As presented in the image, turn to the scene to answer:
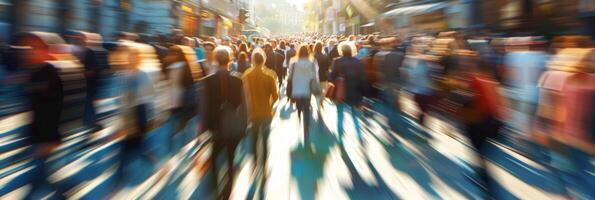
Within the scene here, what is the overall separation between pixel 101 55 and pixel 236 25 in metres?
60.3

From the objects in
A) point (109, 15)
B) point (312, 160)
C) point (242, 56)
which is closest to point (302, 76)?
point (312, 160)

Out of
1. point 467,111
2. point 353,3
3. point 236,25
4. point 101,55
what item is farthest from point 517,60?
point 236,25

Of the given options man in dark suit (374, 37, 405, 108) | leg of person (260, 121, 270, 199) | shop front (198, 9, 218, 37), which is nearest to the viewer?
leg of person (260, 121, 270, 199)

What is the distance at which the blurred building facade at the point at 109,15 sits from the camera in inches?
733

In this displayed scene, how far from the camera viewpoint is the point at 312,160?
7.00 m

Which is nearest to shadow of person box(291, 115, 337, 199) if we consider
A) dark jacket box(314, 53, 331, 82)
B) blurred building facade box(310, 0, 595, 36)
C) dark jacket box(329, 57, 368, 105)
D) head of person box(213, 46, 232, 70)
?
dark jacket box(329, 57, 368, 105)

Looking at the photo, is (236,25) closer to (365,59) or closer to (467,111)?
(365,59)

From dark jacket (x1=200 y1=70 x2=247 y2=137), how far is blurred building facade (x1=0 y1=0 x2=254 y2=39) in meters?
13.4

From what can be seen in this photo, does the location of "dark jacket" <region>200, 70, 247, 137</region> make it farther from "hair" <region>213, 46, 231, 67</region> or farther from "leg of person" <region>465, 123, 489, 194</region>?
"leg of person" <region>465, 123, 489, 194</region>

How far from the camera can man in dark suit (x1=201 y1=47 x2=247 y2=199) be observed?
5.04 meters

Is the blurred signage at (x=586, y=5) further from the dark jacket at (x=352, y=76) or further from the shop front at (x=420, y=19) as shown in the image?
the shop front at (x=420, y=19)

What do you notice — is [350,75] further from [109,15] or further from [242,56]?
[109,15]

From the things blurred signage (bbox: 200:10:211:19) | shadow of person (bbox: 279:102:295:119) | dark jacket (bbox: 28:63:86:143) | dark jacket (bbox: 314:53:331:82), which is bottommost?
shadow of person (bbox: 279:102:295:119)

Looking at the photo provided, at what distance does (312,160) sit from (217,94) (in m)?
2.31
